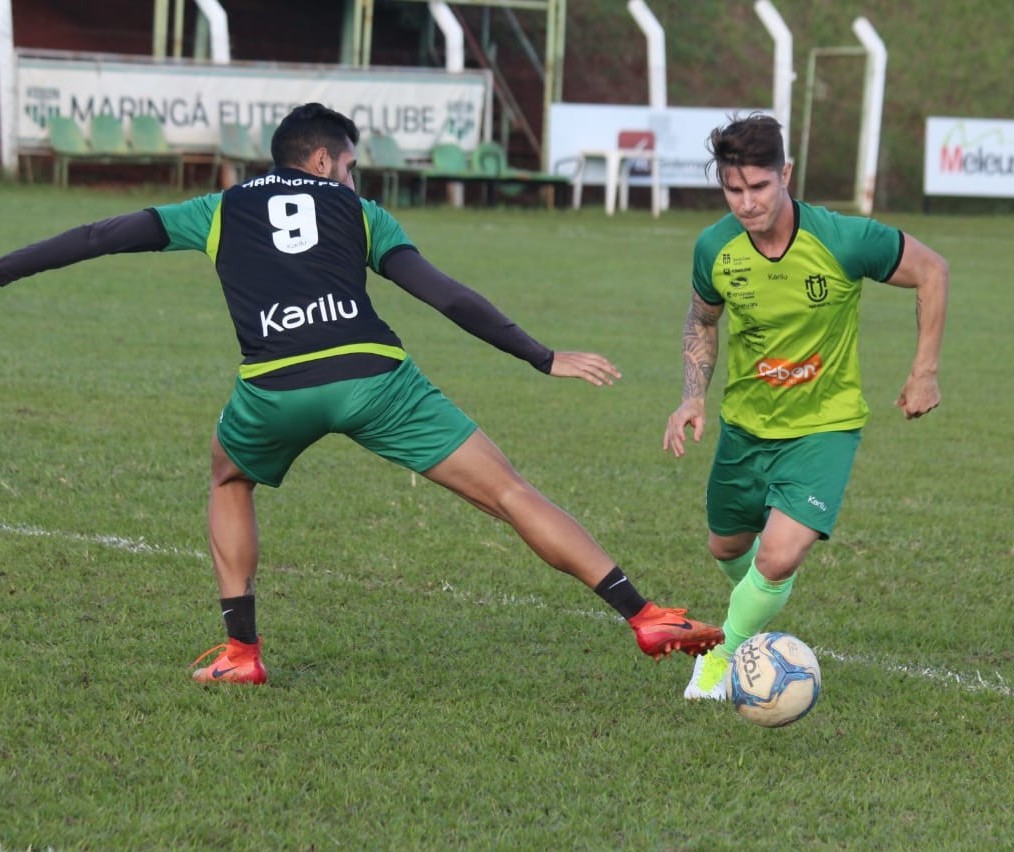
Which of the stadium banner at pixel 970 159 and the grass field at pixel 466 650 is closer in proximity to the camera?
the grass field at pixel 466 650

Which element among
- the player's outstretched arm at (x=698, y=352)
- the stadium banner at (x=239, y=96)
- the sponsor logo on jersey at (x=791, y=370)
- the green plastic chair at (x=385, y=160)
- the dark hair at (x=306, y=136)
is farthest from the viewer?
the green plastic chair at (x=385, y=160)

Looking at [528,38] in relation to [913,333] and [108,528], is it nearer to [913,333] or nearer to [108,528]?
[913,333]

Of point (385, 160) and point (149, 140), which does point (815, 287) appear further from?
point (385, 160)

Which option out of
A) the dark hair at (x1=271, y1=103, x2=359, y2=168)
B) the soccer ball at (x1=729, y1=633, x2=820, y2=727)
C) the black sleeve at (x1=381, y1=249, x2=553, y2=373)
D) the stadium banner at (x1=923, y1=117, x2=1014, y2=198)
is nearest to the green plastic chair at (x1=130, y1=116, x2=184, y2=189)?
the stadium banner at (x1=923, y1=117, x2=1014, y2=198)

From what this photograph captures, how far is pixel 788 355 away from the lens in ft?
17.7

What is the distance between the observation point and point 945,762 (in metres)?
4.79

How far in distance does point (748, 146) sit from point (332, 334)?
4.58 ft

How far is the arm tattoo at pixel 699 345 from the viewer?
5.59 meters

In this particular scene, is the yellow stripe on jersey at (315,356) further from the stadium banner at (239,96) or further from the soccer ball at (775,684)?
the stadium banner at (239,96)

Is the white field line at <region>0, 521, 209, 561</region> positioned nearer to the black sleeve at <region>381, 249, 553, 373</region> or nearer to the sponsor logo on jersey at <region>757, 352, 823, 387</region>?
the black sleeve at <region>381, 249, 553, 373</region>

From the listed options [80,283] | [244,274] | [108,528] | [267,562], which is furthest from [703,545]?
[80,283]

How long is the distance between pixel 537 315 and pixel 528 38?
1939 centimetres

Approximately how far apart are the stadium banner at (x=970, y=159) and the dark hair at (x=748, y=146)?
2781cm

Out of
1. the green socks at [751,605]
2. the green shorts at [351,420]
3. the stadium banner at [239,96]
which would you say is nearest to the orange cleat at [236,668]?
the green shorts at [351,420]
